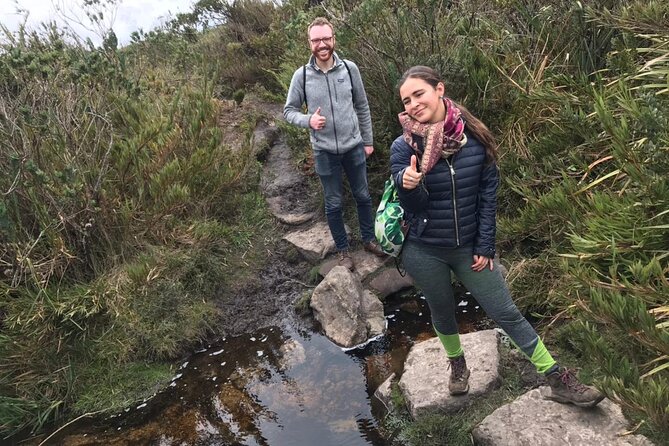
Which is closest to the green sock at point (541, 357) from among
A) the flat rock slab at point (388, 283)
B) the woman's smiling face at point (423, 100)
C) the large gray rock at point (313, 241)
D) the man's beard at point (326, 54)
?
the woman's smiling face at point (423, 100)

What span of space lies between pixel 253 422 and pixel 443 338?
1.37m

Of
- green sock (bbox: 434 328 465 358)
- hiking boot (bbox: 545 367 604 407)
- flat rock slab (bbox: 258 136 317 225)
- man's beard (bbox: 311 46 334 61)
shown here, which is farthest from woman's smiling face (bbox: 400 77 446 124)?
flat rock slab (bbox: 258 136 317 225)

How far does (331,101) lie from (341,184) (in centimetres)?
73

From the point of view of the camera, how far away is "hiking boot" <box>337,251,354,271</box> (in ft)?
14.4

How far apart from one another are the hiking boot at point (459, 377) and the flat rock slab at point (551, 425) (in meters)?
0.23

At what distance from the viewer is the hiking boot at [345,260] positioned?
172 inches

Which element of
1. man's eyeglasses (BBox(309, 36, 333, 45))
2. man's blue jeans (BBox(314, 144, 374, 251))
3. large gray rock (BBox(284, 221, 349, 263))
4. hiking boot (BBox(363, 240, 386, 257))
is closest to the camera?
man's eyeglasses (BBox(309, 36, 333, 45))

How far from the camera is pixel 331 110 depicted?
12.5ft

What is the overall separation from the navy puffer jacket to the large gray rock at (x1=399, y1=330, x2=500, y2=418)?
1.03 metres

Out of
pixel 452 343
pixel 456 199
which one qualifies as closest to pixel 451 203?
pixel 456 199

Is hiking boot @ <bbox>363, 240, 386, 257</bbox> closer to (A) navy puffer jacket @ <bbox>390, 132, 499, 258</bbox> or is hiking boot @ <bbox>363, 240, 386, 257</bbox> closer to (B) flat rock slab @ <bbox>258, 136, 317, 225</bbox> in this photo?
(B) flat rock slab @ <bbox>258, 136, 317, 225</bbox>

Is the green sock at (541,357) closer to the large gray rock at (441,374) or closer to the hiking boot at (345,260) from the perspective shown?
the large gray rock at (441,374)

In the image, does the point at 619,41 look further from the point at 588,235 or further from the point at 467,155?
the point at 467,155

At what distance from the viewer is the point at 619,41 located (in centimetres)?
386
